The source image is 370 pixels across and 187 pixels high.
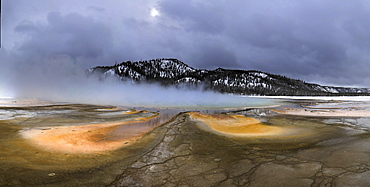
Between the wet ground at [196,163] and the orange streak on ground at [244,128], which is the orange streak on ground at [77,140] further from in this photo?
the orange streak on ground at [244,128]

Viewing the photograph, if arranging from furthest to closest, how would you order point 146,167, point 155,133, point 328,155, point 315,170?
1. point 155,133
2. point 328,155
3. point 146,167
4. point 315,170

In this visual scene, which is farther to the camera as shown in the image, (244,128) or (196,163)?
(244,128)

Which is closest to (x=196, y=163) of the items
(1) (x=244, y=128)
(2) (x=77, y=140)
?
(2) (x=77, y=140)

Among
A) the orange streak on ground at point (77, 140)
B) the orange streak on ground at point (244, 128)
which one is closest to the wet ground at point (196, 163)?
the orange streak on ground at point (77, 140)

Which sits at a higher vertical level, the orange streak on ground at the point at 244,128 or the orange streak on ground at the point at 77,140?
the orange streak on ground at the point at 244,128

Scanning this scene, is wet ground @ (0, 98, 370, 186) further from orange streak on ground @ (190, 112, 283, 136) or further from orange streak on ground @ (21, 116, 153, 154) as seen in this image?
orange streak on ground @ (190, 112, 283, 136)

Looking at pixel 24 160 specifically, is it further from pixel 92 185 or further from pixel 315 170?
pixel 315 170

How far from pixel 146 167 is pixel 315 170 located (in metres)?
5.11

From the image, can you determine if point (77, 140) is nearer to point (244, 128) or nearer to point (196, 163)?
point (196, 163)

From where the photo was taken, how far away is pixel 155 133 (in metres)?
10.5

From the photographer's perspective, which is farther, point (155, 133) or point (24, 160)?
point (155, 133)

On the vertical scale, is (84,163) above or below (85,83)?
below

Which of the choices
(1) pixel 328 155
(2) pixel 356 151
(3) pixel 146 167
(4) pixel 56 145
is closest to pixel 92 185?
(3) pixel 146 167

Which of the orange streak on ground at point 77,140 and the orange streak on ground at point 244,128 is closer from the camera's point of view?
the orange streak on ground at point 77,140
